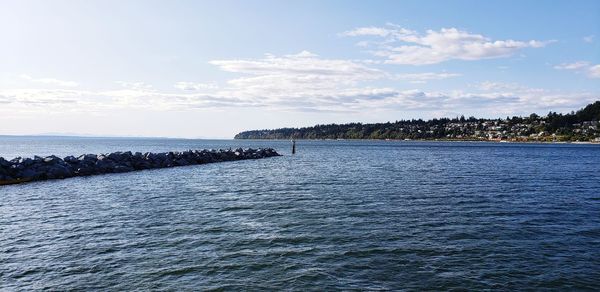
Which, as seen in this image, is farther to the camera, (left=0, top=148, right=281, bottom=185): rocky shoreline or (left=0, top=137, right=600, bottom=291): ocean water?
(left=0, top=148, right=281, bottom=185): rocky shoreline

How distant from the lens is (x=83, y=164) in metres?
46.1

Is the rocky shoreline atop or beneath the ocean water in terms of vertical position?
atop

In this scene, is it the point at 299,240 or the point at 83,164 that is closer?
the point at 299,240

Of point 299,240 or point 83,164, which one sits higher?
point 83,164

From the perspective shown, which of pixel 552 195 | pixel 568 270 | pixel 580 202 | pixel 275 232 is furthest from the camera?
pixel 552 195

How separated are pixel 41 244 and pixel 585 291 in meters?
17.7

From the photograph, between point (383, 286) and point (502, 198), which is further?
point (502, 198)

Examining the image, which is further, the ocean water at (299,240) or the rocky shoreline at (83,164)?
the rocky shoreline at (83,164)

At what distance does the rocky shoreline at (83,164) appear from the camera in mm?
38906

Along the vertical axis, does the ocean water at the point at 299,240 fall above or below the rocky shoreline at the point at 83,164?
below

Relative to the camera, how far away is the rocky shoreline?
128 feet

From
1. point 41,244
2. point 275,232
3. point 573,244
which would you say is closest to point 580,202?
point 573,244

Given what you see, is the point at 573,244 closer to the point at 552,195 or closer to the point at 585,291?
the point at 585,291

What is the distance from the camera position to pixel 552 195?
29922mm
